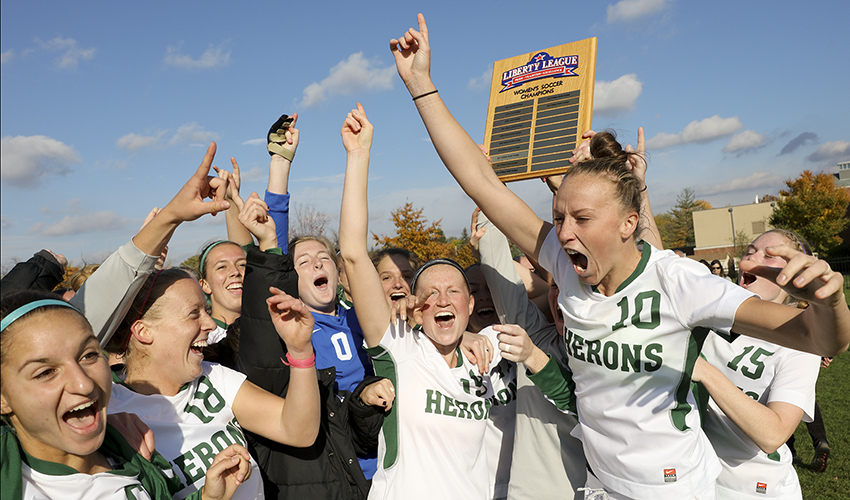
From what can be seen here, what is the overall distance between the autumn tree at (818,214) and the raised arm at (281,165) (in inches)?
1414

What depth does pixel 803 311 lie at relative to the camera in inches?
66.9

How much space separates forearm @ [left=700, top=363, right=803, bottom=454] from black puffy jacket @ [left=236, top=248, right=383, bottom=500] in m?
1.56

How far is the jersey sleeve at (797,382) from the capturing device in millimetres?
2680

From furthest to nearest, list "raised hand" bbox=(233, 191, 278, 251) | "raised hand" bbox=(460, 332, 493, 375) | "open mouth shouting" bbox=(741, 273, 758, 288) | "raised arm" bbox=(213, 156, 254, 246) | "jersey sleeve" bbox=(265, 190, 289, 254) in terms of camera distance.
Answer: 1. "jersey sleeve" bbox=(265, 190, 289, 254)
2. "raised arm" bbox=(213, 156, 254, 246)
3. "open mouth shouting" bbox=(741, 273, 758, 288)
4. "raised hand" bbox=(233, 191, 278, 251)
5. "raised hand" bbox=(460, 332, 493, 375)

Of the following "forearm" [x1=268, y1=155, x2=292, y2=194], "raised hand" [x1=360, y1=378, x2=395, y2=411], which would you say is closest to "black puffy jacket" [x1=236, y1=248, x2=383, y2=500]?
"raised hand" [x1=360, y1=378, x2=395, y2=411]

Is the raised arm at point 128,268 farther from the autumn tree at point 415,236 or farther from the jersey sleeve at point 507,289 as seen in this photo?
the autumn tree at point 415,236

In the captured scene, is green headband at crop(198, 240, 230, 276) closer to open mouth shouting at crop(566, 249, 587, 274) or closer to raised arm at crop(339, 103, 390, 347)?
raised arm at crop(339, 103, 390, 347)

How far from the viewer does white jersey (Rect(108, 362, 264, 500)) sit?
2283 millimetres

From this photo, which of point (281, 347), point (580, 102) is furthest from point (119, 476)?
point (580, 102)

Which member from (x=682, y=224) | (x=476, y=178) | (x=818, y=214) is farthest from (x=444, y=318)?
(x=682, y=224)

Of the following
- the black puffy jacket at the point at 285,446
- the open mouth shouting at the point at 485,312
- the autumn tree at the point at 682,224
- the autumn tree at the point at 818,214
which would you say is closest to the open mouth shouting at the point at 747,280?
the open mouth shouting at the point at 485,312

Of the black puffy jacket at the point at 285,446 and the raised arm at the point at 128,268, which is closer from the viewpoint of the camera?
the raised arm at the point at 128,268

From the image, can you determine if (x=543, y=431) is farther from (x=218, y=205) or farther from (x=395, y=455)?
(x=218, y=205)

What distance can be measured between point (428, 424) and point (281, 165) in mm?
2197
